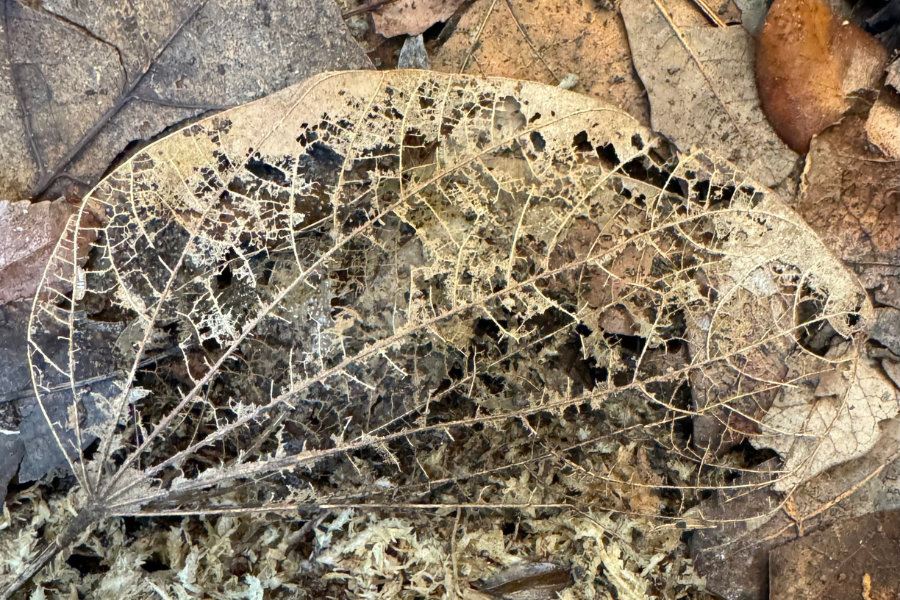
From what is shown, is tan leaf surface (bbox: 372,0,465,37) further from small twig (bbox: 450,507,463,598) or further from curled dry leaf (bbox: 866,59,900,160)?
small twig (bbox: 450,507,463,598)

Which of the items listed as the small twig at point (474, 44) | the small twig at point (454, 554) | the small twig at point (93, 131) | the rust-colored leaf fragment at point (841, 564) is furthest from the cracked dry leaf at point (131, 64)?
the rust-colored leaf fragment at point (841, 564)

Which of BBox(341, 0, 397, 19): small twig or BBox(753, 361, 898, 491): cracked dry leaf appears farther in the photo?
BBox(341, 0, 397, 19): small twig

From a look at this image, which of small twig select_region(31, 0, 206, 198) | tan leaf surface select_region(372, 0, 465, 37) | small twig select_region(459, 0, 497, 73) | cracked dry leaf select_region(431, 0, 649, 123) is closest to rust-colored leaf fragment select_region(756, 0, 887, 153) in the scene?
cracked dry leaf select_region(431, 0, 649, 123)

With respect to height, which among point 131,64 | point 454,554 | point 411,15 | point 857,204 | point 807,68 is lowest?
point 454,554

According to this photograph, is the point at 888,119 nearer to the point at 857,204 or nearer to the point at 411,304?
the point at 857,204

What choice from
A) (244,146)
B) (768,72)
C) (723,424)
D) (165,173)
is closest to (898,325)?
(723,424)

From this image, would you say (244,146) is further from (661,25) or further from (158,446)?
(661,25)

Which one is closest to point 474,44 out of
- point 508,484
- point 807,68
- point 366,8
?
point 366,8

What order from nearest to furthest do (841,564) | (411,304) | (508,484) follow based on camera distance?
(411,304), (508,484), (841,564)
